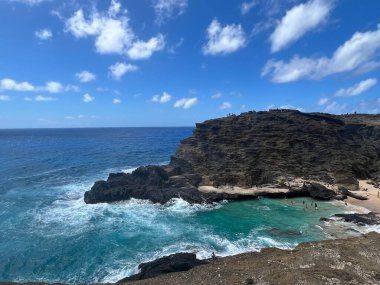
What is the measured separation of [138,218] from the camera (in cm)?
4894

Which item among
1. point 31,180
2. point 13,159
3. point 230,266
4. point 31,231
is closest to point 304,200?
point 230,266

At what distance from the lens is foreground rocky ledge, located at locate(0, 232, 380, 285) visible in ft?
85.7

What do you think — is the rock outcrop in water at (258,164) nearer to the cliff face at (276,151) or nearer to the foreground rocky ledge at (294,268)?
the cliff face at (276,151)

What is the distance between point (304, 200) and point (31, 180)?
60.6m

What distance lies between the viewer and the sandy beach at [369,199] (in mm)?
52688

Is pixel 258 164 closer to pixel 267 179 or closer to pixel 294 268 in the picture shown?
pixel 267 179

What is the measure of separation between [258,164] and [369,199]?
67.6 ft

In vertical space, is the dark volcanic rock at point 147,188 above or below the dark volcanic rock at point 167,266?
above

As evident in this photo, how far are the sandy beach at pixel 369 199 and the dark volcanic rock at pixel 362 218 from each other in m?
3.85

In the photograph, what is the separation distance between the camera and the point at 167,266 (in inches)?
1222

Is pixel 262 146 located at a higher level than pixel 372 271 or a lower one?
higher

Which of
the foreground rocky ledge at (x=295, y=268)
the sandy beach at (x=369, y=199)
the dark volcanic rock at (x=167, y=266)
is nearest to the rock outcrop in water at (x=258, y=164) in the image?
the sandy beach at (x=369, y=199)

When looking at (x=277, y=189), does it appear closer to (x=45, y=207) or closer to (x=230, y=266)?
(x=230, y=266)

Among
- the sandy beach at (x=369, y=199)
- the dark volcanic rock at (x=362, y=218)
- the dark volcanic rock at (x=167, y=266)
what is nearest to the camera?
the dark volcanic rock at (x=167, y=266)
